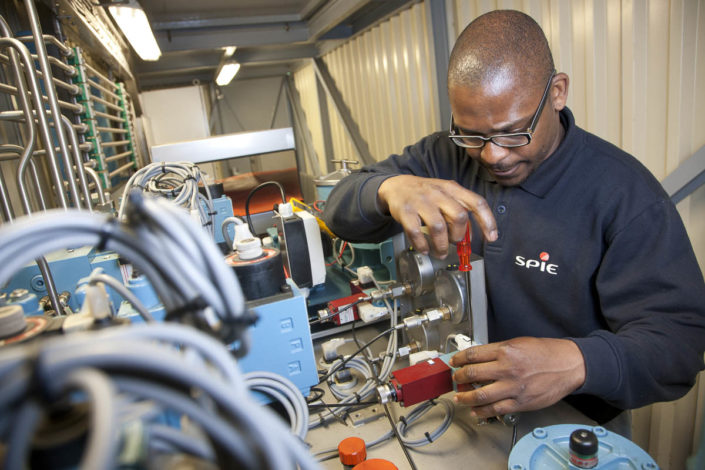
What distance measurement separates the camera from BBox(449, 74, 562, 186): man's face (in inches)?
33.8

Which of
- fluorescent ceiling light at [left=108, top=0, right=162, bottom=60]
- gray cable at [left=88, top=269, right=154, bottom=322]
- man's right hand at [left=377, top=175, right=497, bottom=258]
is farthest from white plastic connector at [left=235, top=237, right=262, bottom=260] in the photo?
fluorescent ceiling light at [left=108, top=0, right=162, bottom=60]

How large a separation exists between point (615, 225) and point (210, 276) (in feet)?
2.93

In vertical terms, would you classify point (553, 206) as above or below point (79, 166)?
below

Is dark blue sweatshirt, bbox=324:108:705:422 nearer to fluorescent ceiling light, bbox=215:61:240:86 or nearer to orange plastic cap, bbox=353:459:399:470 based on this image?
orange plastic cap, bbox=353:459:399:470

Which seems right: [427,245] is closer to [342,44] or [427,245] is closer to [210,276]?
[210,276]

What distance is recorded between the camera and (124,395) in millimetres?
Answer: 233

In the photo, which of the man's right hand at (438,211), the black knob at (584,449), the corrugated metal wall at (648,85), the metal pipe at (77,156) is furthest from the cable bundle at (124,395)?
the corrugated metal wall at (648,85)

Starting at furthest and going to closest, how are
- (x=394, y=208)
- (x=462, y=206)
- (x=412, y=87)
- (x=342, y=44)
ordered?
(x=342, y=44), (x=412, y=87), (x=394, y=208), (x=462, y=206)

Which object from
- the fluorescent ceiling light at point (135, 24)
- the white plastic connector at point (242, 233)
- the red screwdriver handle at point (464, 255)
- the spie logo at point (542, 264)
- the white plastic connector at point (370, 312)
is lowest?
the white plastic connector at point (370, 312)

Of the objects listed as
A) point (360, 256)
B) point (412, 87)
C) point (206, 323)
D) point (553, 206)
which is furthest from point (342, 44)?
point (206, 323)

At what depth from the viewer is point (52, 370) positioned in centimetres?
20

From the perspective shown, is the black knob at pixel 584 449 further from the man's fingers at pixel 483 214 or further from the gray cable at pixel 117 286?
the gray cable at pixel 117 286

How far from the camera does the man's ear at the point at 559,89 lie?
932 millimetres

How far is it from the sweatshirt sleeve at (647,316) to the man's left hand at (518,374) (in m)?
0.04
